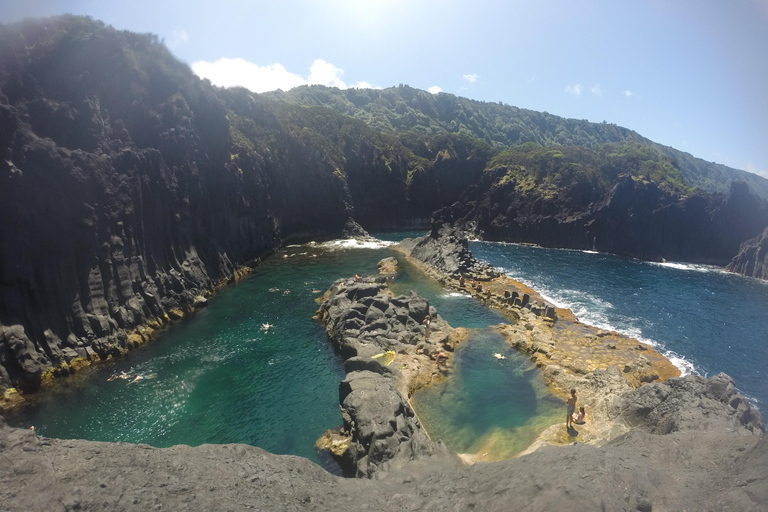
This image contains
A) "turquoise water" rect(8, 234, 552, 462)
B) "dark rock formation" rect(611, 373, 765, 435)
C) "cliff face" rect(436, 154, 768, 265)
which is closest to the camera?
"dark rock formation" rect(611, 373, 765, 435)

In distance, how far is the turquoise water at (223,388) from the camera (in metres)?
28.2

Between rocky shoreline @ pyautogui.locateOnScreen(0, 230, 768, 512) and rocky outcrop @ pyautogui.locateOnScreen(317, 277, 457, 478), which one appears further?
rocky outcrop @ pyautogui.locateOnScreen(317, 277, 457, 478)

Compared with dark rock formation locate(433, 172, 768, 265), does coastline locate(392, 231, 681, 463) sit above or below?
below

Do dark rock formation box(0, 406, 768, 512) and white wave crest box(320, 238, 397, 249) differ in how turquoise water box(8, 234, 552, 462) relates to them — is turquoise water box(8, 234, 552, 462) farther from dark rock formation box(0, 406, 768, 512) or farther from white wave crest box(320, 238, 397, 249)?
white wave crest box(320, 238, 397, 249)

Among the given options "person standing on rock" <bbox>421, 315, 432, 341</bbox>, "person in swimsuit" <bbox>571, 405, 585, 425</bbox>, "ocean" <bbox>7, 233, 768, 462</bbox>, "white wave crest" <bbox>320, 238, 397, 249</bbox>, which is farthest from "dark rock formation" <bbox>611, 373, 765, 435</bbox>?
"white wave crest" <bbox>320, 238, 397, 249</bbox>

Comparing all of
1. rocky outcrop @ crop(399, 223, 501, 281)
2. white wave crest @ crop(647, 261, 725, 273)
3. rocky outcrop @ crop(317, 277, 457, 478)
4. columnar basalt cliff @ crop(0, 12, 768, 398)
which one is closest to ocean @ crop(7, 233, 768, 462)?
rocky outcrop @ crop(317, 277, 457, 478)

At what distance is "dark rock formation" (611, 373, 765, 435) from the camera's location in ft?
74.6

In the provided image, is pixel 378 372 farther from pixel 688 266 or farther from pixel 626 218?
pixel 626 218

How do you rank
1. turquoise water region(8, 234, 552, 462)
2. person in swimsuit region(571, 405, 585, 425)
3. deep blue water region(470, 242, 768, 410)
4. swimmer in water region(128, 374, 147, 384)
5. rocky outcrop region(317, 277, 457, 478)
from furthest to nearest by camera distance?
deep blue water region(470, 242, 768, 410), swimmer in water region(128, 374, 147, 384), turquoise water region(8, 234, 552, 462), person in swimsuit region(571, 405, 585, 425), rocky outcrop region(317, 277, 457, 478)

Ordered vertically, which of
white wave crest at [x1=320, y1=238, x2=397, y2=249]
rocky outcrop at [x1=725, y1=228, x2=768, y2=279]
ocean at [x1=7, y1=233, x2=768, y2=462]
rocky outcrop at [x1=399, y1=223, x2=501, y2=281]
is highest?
rocky outcrop at [x1=725, y1=228, x2=768, y2=279]

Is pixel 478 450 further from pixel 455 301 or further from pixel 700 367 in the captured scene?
pixel 455 301

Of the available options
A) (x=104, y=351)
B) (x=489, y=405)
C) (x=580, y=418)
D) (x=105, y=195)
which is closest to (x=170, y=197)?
(x=105, y=195)

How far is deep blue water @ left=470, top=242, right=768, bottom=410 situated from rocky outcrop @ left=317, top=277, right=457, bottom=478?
24445mm

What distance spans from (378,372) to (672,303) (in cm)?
5209
